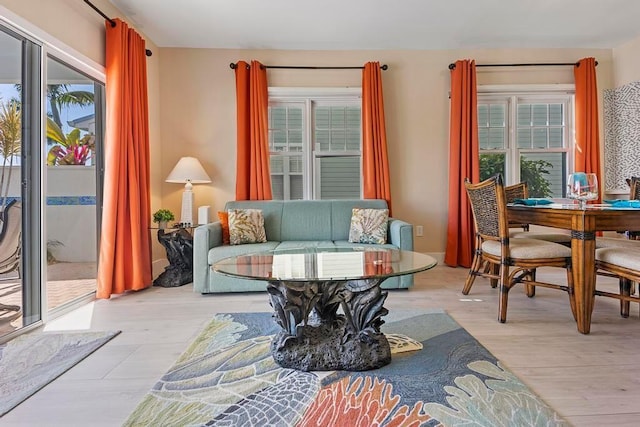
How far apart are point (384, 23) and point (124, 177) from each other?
2.85 m

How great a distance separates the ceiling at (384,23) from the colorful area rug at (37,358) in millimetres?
2787

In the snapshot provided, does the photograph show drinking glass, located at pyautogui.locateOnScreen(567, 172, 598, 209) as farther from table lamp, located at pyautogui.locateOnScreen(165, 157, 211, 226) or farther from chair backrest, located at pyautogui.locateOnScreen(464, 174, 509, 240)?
table lamp, located at pyautogui.locateOnScreen(165, 157, 211, 226)

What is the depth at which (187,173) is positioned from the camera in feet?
11.7

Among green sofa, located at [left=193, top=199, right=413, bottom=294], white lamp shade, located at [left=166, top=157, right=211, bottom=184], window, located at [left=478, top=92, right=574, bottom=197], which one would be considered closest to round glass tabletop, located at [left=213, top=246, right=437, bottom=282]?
green sofa, located at [left=193, top=199, right=413, bottom=294]

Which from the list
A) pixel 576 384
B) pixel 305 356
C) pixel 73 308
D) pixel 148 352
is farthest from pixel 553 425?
pixel 73 308

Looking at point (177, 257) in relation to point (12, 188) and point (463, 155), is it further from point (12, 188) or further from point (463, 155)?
point (463, 155)

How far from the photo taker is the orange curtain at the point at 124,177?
9.41ft

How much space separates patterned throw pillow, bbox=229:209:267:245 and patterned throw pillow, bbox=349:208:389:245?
34.7 inches

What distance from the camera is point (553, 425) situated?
4.09 feet

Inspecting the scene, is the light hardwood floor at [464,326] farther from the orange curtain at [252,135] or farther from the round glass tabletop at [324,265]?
the orange curtain at [252,135]

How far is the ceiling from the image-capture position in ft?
10.3

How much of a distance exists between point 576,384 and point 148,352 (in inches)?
82.2

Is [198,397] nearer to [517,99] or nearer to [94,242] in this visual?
[94,242]

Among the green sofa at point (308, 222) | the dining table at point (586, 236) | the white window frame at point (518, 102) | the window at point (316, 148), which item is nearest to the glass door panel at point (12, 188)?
the green sofa at point (308, 222)
